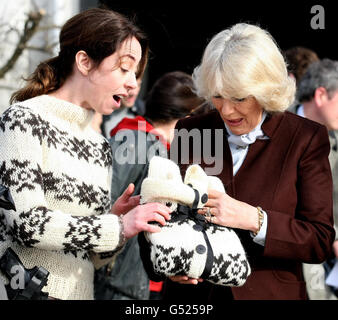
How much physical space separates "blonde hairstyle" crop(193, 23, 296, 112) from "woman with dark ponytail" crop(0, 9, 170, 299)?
0.32 meters

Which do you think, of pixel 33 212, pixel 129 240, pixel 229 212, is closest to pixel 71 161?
pixel 33 212

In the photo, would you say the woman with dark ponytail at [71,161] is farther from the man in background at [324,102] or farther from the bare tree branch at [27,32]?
the bare tree branch at [27,32]

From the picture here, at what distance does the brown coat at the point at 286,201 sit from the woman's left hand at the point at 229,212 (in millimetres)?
84

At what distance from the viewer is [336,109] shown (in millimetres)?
4082

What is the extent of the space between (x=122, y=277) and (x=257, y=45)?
5.63 feet

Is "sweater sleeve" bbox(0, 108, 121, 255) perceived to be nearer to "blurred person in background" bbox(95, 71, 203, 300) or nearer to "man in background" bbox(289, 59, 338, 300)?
"blurred person in background" bbox(95, 71, 203, 300)

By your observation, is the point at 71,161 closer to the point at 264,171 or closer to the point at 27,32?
the point at 264,171

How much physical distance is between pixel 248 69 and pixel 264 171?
16.2 inches

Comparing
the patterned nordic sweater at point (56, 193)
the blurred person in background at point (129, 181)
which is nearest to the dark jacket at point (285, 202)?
the patterned nordic sweater at point (56, 193)

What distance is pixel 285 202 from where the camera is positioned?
2648 millimetres

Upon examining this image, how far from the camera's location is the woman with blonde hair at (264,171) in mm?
2584

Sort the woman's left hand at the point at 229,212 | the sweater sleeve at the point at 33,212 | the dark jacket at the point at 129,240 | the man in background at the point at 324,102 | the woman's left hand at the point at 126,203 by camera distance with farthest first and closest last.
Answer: the man in background at the point at 324,102, the dark jacket at the point at 129,240, the woman's left hand at the point at 126,203, the woman's left hand at the point at 229,212, the sweater sleeve at the point at 33,212

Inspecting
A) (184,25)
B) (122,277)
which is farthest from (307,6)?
(122,277)
